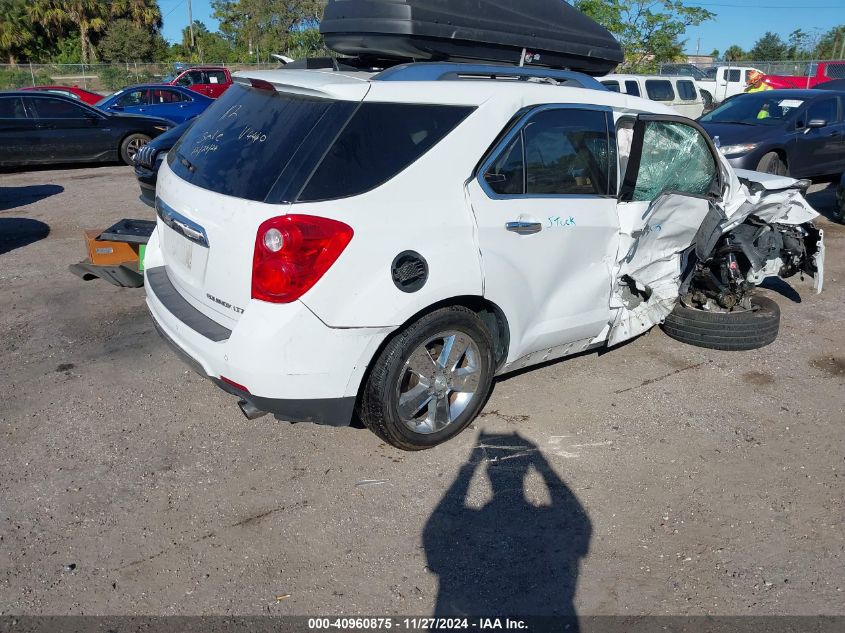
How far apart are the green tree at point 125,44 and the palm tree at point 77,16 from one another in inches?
39.0

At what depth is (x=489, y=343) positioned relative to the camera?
3.90 metres

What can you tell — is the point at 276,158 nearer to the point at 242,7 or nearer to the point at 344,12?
the point at 344,12

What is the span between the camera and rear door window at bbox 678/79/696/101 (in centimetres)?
1877

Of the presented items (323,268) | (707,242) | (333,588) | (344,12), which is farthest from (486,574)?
(344,12)

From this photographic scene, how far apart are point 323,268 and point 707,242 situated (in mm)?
2880

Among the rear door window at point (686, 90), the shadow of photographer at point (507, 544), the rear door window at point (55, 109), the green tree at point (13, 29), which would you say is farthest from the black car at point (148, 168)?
the green tree at point (13, 29)

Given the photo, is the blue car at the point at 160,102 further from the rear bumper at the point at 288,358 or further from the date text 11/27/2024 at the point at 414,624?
the date text 11/27/2024 at the point at 414,624

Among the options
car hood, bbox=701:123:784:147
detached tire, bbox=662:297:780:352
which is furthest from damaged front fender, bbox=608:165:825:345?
car hood, bbox=701:123:784:147

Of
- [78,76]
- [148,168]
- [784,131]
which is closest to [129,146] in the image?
[148,168]

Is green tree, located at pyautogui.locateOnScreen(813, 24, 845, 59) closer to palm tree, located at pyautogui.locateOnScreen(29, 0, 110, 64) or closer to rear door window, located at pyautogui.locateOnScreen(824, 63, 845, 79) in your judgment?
rear door window, located at pyautogui.locateOnScreen(824, 63, 845, 79)

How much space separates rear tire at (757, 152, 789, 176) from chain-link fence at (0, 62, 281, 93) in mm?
30070

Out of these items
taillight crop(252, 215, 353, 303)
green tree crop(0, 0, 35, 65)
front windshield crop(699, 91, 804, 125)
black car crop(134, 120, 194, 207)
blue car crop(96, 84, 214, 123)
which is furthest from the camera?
green tree crop(0, 0, 35, 65)

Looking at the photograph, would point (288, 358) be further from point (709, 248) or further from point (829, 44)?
point (829, 44)

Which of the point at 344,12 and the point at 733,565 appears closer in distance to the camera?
the point at 733,565
